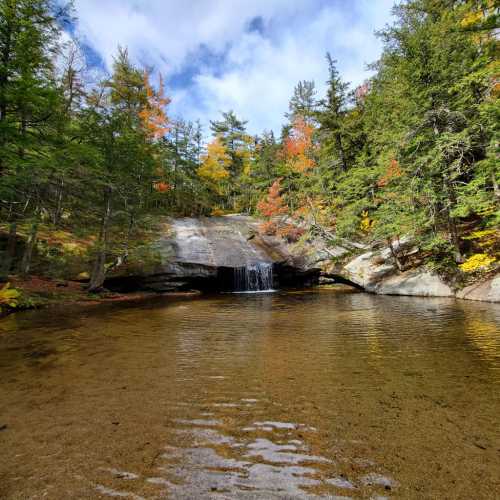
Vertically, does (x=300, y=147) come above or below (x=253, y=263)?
above

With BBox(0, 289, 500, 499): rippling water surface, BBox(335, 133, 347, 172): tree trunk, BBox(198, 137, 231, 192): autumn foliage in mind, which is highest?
BBox(198, 137, 231, 192): autumn foliage

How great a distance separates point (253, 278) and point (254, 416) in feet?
50.7

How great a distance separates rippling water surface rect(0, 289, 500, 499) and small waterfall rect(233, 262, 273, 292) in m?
12.2

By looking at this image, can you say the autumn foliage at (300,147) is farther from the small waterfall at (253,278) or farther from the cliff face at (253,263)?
the small waterfall at (253,278)

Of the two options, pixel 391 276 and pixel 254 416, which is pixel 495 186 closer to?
pixel 391 276

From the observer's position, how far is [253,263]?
18141 millimetres

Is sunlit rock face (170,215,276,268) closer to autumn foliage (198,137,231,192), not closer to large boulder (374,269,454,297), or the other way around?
large boulder (374,269,454,297)

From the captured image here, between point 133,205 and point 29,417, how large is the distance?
13318 millimetres

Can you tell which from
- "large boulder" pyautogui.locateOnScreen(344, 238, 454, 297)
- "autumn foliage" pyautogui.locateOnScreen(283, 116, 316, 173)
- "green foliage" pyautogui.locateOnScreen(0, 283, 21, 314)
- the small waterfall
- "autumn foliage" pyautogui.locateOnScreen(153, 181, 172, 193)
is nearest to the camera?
"green foliage" pyautogui.locateOnScreen(0, 283, 21, 314)

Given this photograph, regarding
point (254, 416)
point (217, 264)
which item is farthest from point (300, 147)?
point (254, 416)

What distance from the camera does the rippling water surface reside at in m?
1.80

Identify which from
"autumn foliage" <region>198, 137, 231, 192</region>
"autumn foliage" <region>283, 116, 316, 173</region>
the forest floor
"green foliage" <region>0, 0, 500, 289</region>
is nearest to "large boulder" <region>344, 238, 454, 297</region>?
"green foliage" <region>0, 0, 500, 289</region>

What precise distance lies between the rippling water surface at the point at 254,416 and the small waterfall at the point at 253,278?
1222 cm

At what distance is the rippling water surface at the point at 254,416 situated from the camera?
180cm
